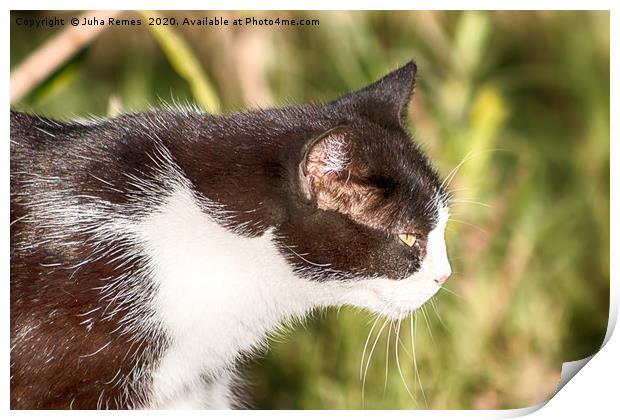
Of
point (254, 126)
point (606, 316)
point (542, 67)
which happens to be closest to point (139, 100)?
point (254, 126)

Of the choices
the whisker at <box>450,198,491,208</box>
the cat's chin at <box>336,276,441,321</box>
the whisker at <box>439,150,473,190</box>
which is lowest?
the cat's chin at <box>336,276,441,321</box>

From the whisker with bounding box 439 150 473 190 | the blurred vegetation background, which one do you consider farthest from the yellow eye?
the blurred vegetation background

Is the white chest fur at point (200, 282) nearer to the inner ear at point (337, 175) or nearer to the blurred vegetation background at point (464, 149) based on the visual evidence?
the inner ear at point (337, 175)

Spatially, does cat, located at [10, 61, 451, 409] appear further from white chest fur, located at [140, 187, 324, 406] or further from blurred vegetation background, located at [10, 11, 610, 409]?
blurred vegetation background, located at [10, 11, 610, 409]

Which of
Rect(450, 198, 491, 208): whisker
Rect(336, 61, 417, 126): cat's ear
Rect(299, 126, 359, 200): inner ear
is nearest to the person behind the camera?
Rect(299, 126, 359, 200): inner ear

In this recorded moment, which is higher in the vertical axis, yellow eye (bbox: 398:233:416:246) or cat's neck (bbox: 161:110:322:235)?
cat's neck (bbox: 161:110:322:235)

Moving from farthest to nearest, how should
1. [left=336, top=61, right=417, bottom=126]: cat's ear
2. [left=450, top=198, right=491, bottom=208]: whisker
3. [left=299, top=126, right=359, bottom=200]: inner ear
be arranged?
[left=450, top=198, right=491, bottom=208]: whisker < [left=336, top=61, right=417, bottom=126]: cat's ear < [left=299, top=126, right=359, bottom=200]: inner ear
